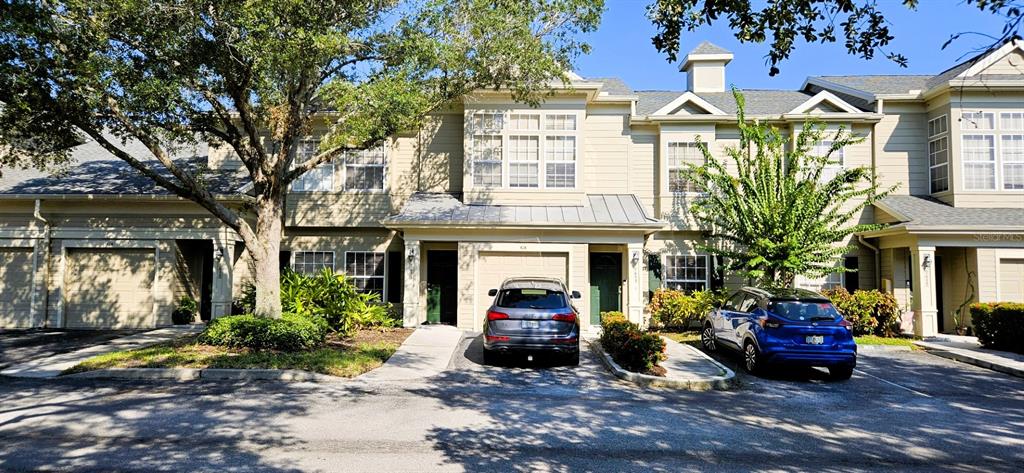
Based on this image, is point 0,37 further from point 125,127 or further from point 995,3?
point 995,3

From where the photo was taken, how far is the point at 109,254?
15.9 metres

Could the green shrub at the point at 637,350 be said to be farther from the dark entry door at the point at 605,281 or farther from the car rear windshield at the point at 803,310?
the dark entry door at the point at 605,281

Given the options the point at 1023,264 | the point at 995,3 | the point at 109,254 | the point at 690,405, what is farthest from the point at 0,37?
the point at 1023,264

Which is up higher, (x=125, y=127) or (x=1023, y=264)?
(x=125, y=127)

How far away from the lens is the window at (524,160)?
16.9 metres

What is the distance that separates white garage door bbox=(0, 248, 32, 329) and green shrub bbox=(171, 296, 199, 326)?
3948 mm

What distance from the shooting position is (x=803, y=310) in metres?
10.2

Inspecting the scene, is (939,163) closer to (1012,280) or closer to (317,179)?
(1012,280)

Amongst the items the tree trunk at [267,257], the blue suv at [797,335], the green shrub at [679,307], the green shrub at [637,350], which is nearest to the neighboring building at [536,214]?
the green shrub at [679,307]

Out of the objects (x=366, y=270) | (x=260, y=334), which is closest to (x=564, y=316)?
(x=260, y=334)

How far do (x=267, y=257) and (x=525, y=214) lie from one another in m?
7.02

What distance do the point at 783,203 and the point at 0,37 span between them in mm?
17092

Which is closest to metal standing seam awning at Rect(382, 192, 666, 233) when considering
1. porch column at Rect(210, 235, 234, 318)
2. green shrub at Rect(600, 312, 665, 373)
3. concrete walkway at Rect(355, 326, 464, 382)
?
concrete walkway at Rect(355, 326, 464, 382)

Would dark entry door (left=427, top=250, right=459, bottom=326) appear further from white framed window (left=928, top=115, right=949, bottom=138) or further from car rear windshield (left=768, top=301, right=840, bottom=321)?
white framed window (left=928, top=115, right=949, bottom=138)
